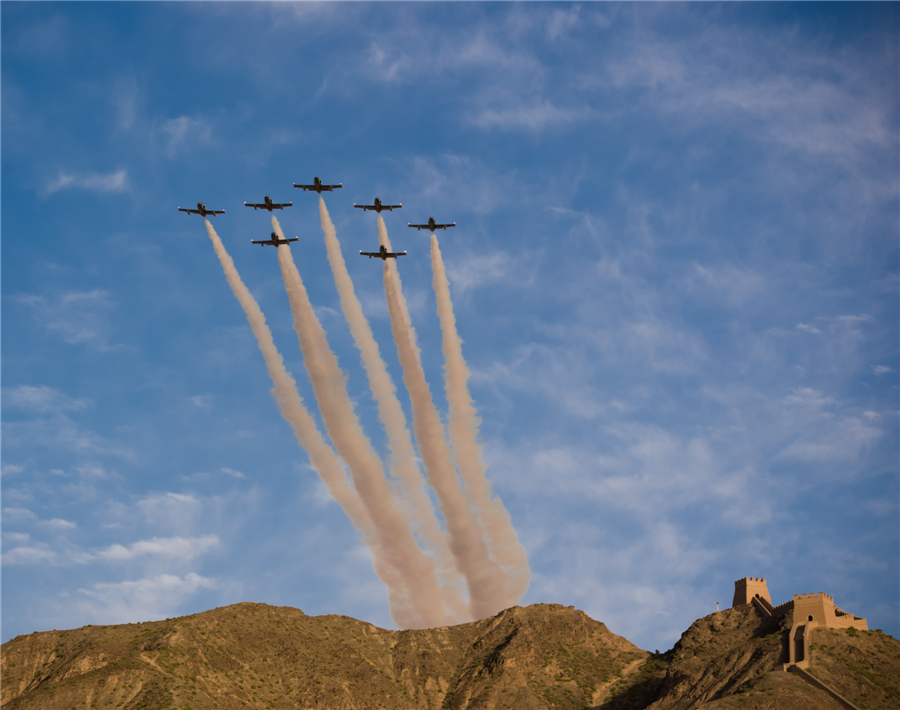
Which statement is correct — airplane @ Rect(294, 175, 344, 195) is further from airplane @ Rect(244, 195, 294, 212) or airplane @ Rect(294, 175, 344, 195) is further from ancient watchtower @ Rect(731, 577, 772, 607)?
ancient watchtower @ Rect(731, 577, 772, 607)

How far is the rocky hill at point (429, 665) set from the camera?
98188 mm

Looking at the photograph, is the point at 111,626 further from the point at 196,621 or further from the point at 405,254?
the point at 405,254

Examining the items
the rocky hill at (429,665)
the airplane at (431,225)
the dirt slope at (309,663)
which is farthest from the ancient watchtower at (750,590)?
the airplane at (431,225)

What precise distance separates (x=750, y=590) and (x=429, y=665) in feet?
155

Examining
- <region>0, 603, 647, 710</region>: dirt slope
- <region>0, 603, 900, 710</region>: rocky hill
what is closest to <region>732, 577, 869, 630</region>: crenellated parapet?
<region>0, 603, 900, 710</region>: rocky hill

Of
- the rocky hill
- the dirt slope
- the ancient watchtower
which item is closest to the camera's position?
the rocky hill

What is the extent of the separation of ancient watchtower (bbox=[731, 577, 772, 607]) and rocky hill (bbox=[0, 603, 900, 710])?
2638 millimetres

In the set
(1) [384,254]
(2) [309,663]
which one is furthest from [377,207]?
(2) [309,663]

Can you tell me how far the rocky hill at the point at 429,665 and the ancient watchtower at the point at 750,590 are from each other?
2.64m

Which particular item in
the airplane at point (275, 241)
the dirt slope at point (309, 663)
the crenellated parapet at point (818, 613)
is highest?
the airplane at point (275, 241)

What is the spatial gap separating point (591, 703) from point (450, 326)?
184 ft

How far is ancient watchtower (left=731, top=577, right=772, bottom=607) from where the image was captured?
12175 centimetres

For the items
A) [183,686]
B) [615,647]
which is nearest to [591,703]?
[615,647]

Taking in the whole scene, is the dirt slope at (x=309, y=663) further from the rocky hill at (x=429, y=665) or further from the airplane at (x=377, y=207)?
the airplane at (x=377, y=207)
